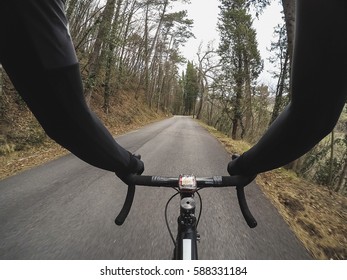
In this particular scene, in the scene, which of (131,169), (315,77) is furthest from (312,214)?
(315,77)

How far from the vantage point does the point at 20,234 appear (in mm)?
2902

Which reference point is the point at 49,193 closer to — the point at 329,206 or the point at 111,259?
the point at 111,259

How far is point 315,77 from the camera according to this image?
1.55 feet

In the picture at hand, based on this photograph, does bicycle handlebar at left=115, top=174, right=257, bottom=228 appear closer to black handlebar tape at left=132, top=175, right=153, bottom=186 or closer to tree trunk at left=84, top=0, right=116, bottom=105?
black handlebar tape at left=132, top=175, right=153, bottom=186

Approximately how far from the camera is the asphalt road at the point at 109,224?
2.64 metres

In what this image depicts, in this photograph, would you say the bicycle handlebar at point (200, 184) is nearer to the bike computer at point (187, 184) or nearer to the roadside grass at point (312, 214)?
the bike computer at point (187, 184)

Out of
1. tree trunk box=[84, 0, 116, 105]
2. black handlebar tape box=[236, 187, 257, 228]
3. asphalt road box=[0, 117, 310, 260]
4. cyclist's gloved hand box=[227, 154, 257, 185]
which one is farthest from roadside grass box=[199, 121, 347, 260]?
tree trunk box=[84, 0, 116, 105]

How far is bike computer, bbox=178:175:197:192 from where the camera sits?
43.6 inches

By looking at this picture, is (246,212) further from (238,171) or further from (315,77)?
(315,77)

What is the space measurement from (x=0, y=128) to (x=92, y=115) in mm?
8814

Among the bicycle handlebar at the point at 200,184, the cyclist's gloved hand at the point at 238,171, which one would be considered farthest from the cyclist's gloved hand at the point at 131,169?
the cyclist's gloved hand at the point at 238,171

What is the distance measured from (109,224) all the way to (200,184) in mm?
2575

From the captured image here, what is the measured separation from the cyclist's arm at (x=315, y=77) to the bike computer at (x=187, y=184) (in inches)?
20.3
